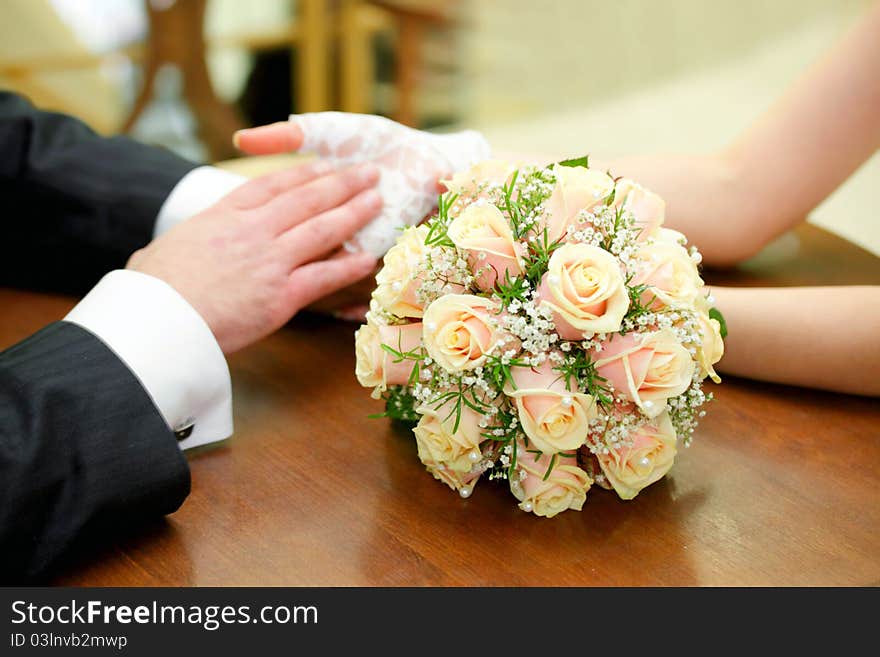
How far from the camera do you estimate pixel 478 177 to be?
0.79 m

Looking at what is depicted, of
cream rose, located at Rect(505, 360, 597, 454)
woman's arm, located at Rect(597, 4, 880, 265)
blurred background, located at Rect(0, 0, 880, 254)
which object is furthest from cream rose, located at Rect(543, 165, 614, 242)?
blurred background, located at Rect(0, 0, 880, 254)

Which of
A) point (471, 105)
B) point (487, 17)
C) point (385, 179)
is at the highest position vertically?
point (385, 179)

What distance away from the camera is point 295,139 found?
1008mm

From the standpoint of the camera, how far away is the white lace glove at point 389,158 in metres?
1.02

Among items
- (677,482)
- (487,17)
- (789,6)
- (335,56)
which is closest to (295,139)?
(677,482)

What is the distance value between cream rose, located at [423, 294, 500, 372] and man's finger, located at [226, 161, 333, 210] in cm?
41

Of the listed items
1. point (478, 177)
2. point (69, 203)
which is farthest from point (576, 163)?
point (69, 203)

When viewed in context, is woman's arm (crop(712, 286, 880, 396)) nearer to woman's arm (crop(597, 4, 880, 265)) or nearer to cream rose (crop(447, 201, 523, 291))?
woman's arm (crop(597, 4, 880, 265))

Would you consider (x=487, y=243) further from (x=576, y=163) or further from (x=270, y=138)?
(x=270, y=138)

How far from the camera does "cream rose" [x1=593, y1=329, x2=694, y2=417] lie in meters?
0.65

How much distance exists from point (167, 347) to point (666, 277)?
1.39 ft

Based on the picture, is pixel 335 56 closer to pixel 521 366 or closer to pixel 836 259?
pixel 836 259

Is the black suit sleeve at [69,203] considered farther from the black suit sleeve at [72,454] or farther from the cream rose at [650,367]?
the cream rose at [650,367]
